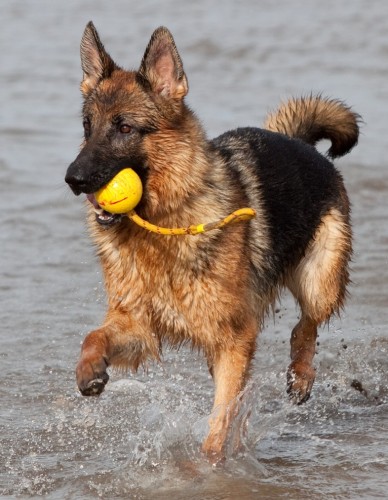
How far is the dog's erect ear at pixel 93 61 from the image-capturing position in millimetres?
5480

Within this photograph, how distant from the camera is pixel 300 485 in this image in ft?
17.1

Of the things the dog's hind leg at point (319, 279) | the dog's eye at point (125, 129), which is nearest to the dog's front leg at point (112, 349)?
the dog's eye at point (125, 129)

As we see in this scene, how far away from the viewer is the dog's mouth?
5207 mm

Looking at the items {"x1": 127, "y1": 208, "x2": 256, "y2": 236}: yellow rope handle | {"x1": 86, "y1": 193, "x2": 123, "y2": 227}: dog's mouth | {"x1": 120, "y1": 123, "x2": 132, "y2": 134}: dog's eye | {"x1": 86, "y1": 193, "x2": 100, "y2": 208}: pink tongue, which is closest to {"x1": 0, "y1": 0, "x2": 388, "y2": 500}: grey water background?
{"x1": 127, "y1": 208, "x2": 256, "y2": 236}: yellow rope handle

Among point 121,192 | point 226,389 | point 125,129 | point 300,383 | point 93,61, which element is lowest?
point 300,383

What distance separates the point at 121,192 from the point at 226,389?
119 cm

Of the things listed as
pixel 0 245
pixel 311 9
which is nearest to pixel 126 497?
pixel 0 245

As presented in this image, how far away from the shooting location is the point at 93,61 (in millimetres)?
5535

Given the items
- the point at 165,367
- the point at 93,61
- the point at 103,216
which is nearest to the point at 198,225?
the point at 103,216

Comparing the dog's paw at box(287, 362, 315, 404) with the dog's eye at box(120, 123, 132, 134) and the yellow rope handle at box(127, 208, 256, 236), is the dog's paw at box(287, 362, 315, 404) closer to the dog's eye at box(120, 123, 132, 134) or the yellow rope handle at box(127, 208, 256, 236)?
the yellow rope handle at box(127, 208, 256, 236)

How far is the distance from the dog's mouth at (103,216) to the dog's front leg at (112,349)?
554mm

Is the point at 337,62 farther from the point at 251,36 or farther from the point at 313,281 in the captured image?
the point at 313,281

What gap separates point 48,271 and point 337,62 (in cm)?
894

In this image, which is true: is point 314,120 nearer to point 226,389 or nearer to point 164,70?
point 164,70
